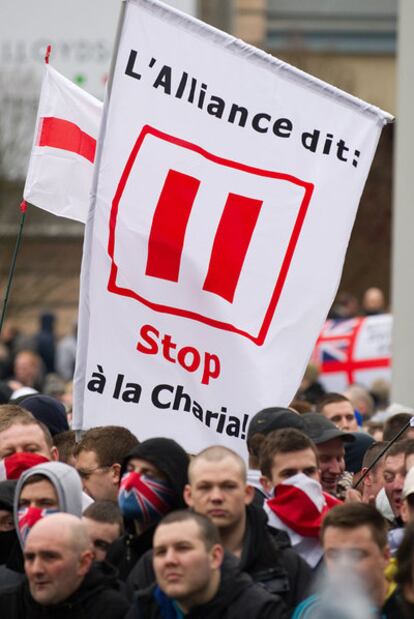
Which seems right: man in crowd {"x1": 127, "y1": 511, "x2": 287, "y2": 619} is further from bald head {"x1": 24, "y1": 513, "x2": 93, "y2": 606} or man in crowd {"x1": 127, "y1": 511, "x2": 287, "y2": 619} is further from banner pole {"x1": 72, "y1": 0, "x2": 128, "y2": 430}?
banner pole {"x1": 72, "y1": 0, "x2": 128, "y2": 430}

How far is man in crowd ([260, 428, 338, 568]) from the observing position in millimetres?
7160

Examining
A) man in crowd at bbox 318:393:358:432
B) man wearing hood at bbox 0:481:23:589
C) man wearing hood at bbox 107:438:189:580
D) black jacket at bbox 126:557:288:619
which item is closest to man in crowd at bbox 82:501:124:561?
man wearing hood at bbox 0:481:23:589

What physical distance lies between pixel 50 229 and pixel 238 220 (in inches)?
1129

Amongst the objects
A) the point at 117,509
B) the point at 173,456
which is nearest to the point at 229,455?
the point at 173,456

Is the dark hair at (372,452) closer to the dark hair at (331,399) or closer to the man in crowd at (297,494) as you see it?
the man in crowd at (297,494)

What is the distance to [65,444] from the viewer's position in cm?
916

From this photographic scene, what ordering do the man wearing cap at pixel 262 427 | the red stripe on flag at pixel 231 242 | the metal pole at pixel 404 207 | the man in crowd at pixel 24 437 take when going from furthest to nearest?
the metal pole at pixel 404 207, the red stripe on flag at pixel 231 242, the man in crowd at pixel 24 437, the man wearing cap at pixel 262 427

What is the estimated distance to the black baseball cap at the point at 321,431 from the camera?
8.55 metres

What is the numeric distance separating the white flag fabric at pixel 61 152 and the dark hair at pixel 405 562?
4413 mm

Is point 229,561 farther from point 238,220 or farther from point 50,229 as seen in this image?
point 50,229

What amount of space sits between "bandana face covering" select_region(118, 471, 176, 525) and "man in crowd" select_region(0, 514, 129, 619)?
1.16 ft

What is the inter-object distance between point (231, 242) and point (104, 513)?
6.46 ft

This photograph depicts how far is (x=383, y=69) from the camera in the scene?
43.0 metres

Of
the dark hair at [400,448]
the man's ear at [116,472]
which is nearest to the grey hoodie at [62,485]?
the man's ear at [116,472]
